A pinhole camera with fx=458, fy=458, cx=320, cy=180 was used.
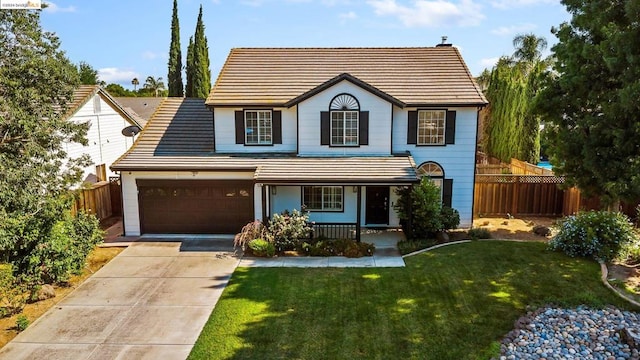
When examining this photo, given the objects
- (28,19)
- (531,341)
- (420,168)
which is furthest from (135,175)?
(531,341)

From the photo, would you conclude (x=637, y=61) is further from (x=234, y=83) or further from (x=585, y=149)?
(x=234, y=83)

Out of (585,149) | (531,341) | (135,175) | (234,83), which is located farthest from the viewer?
(234,83)

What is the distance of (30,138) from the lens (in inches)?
459

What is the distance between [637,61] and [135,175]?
15862mm

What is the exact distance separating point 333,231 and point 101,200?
991 cm

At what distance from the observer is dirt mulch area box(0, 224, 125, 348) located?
10156 millimetres

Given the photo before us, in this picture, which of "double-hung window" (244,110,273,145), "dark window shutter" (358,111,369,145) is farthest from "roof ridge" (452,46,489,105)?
"double-hung window" (244,110,273,145)

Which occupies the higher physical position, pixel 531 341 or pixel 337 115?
pixel 337 115

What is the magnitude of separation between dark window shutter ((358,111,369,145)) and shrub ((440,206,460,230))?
12.7ft

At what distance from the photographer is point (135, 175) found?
665 inches

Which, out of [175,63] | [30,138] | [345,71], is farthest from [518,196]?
[175,63]

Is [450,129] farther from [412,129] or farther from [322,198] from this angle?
[322,198]

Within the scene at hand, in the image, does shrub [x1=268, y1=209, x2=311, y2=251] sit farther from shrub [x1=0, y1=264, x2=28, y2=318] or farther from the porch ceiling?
shrub [x1=0, y1=264, x2=28, y2=318]

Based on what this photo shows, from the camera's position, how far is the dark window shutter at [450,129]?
17.5m
